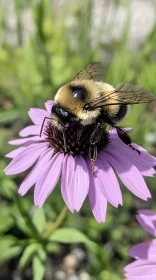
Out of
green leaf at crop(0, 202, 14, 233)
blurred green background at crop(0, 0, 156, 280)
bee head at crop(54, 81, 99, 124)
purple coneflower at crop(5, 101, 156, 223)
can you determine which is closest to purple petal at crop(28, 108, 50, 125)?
purple coneflower at crop(5, 101, 156, 223)

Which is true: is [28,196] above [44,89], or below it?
below

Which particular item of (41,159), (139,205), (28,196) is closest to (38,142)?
(41,159)

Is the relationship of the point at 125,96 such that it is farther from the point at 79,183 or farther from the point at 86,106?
the point at 79,183

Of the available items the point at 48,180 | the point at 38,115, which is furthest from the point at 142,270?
the point at 38,115

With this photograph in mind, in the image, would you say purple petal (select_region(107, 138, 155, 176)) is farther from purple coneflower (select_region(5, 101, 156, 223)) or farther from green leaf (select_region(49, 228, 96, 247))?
green leaf (select_region(49, 228, 96, 247))

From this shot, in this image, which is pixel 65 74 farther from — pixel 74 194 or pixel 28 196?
pixel 74 194

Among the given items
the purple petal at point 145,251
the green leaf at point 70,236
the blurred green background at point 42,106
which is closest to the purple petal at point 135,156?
the purple petal at point 145,251

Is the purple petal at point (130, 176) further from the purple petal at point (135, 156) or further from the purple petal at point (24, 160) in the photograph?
the purple petal at point (24, 160)
